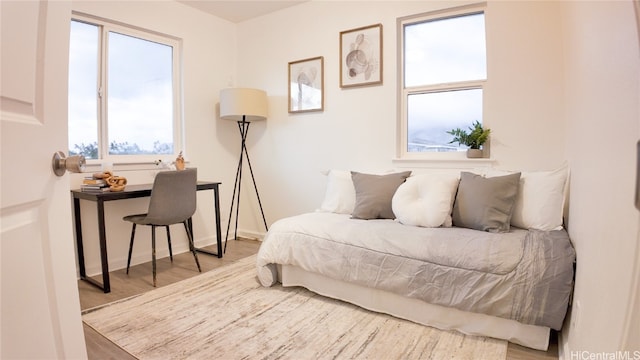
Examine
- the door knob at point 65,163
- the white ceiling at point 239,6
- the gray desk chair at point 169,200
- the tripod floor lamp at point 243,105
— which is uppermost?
the white ceiling at point 239,6

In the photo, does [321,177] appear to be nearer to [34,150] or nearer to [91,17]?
[91,17]

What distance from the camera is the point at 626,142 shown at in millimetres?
879

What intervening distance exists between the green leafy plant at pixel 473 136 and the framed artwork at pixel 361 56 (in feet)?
2.91

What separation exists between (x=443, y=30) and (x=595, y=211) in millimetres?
2283

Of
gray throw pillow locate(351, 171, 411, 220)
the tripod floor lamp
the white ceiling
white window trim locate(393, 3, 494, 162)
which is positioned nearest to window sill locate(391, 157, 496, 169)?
white window trim locate(393, 3, 494, 162)

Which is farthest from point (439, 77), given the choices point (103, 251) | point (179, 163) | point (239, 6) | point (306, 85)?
point (103, 251)

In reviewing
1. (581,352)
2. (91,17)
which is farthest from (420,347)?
(91,17)

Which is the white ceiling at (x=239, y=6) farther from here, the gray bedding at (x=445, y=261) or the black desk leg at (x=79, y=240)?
the gray bedding at (x=445, y=261)

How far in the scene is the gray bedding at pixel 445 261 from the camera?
5.48 feet

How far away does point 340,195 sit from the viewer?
2980 millimetres

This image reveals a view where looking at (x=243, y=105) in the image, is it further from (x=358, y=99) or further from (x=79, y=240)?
(x=79, y=240)

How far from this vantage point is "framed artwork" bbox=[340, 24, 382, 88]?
3223 mm

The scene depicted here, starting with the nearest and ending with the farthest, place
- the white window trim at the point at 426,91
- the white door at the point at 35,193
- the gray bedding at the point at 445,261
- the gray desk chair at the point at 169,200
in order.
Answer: the white door at the point at 35,193, the gray bedding at the point at 445,261, the gray desk chair at the point at 169,200, the white window trim at the point at 426,91

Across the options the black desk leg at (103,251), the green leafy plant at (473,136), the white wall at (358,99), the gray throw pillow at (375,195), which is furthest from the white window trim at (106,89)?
the green leafy plant at (473,136)
